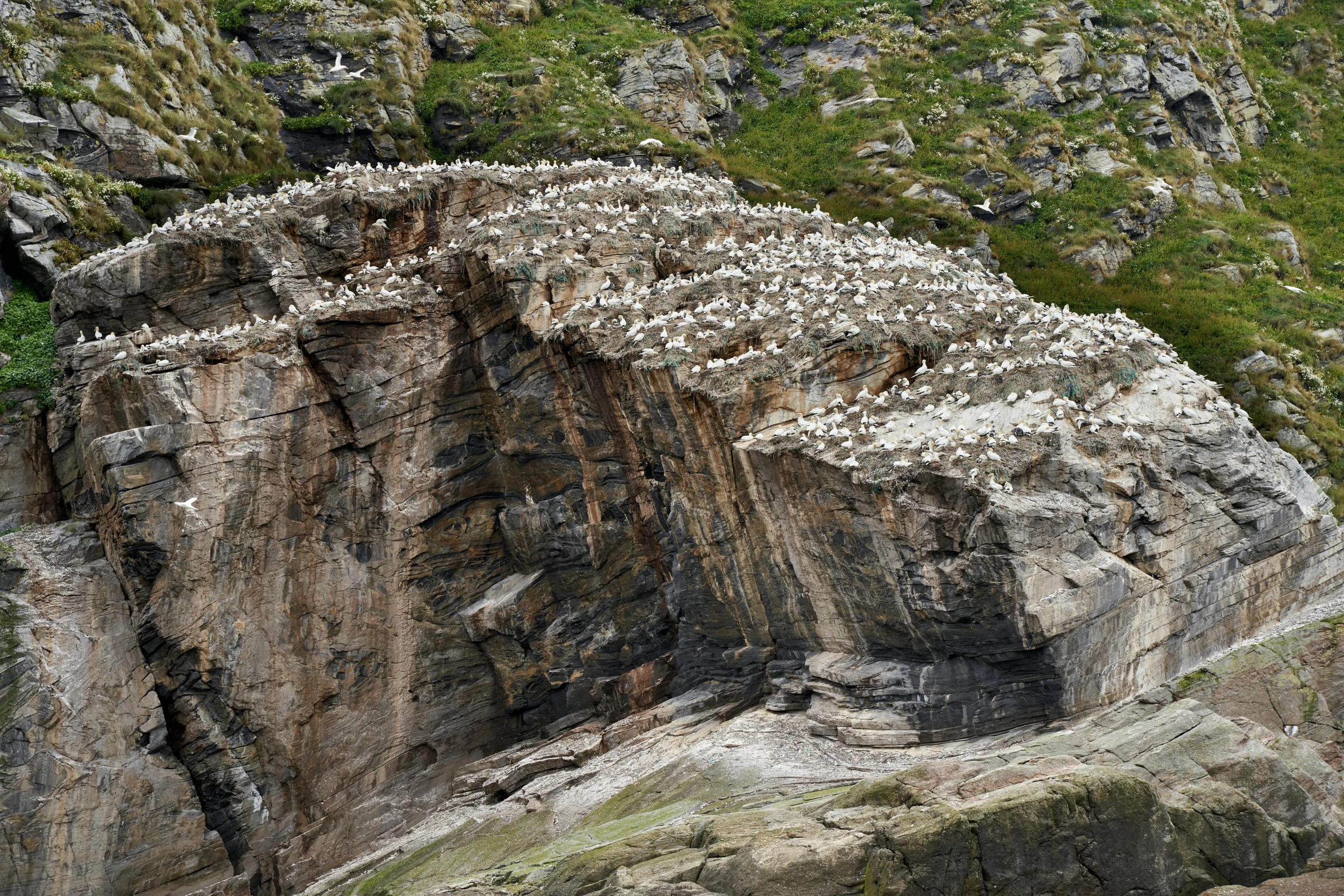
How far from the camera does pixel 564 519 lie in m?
26.4

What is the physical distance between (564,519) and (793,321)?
7.04m

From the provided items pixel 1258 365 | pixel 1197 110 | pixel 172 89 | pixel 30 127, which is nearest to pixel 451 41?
pixel 172 89

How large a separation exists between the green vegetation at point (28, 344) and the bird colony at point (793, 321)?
3191 millimetres

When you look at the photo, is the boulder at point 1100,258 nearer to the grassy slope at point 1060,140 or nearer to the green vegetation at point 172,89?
the grassy slope at point 1060,140

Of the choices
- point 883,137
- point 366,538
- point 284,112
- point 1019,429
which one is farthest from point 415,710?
point 883,137

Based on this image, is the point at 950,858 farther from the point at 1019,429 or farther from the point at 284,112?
the point at 284,112

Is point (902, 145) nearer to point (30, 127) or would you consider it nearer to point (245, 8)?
point (245, 8)

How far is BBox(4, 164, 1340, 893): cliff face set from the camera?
20828mm

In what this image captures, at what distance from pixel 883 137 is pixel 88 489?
3367 cm

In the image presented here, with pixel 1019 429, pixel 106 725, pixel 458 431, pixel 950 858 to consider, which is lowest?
pixel 950 858

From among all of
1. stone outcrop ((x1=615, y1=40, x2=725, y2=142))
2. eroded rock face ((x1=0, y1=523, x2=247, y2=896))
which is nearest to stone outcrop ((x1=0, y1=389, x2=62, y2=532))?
eroded rock face ((x1=0, y1=523, x2=247, y2=896))

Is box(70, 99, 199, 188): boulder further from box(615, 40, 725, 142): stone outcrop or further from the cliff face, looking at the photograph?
box(615, 40, 725, 142): stone outcrop

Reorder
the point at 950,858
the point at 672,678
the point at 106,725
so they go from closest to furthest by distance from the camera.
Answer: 1. the point at 950,858
2. the point at 106,725
3. the point at 672,678

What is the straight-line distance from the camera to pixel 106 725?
23844mm
